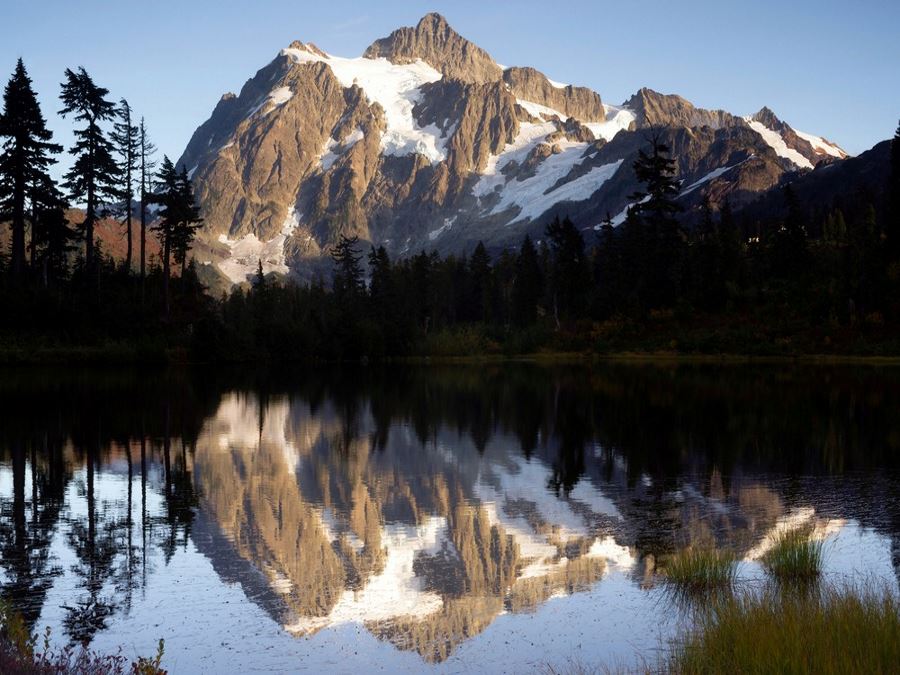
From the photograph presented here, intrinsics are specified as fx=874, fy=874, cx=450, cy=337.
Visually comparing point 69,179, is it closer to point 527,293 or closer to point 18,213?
point 18,213

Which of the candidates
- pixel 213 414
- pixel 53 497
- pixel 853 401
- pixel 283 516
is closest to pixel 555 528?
pixel 283 516

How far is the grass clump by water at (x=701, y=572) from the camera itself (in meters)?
12.2

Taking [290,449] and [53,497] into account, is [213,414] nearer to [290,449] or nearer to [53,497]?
[290,449]

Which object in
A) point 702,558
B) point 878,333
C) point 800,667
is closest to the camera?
point 800,667

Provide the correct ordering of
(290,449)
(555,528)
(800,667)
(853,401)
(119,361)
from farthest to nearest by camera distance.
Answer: (119,361), (853,401), (290,449), (555,528), (800,667)

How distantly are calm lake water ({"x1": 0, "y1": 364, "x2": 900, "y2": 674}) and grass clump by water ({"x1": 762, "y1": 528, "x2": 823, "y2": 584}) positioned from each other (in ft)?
1.15

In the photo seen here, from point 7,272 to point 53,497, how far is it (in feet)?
209

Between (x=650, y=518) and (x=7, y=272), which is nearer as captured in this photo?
(x=650, y=518)

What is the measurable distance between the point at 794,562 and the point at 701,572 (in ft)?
4.67

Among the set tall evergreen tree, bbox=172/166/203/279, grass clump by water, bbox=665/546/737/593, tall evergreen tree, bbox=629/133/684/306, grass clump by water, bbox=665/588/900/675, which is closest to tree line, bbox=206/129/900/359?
tall evergreen tree, bbox=629/133/684/306

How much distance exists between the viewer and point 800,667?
7879 millimetres

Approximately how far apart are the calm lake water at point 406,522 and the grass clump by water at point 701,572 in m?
0.33

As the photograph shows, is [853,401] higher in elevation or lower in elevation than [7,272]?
lower

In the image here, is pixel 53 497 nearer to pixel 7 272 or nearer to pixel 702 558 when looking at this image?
pixel 702 558
